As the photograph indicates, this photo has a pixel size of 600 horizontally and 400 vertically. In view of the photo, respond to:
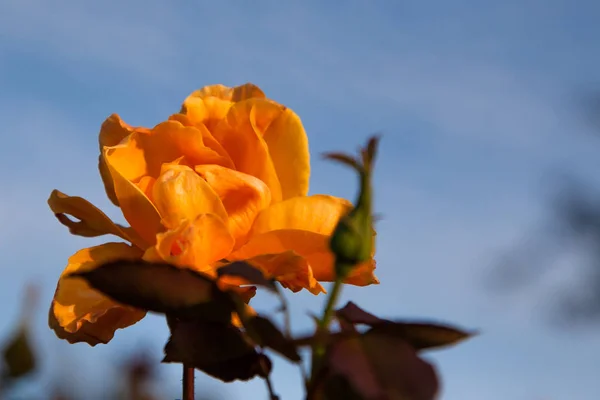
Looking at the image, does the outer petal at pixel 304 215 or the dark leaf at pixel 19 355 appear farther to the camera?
the dark leaf at pixel 19 355

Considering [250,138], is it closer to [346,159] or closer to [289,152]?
[289,152]

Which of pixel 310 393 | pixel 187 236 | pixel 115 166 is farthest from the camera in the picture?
pixel 115 166

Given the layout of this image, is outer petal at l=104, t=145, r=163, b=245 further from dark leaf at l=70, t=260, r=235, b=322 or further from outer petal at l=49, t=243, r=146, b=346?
dark leaf at l=70, t=260, r=235, b=322

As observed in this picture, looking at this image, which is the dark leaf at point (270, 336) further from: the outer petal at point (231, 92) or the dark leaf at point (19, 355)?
the dark leaf at point (19, 355)

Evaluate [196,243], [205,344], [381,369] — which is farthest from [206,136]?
[381,369]

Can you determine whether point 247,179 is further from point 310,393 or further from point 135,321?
point 310,393

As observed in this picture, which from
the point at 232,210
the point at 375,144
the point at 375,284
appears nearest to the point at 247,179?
the point at 232,210

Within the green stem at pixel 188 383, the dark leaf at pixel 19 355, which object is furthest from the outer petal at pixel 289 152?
the dark leaf at pixel 19 355
